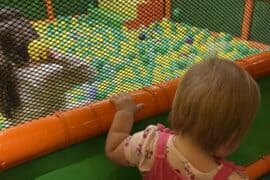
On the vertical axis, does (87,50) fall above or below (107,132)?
above

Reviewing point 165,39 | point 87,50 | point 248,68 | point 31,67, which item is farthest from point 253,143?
point 31,67

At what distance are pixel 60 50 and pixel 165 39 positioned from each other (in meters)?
0.26

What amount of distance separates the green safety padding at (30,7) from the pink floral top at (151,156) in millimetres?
276

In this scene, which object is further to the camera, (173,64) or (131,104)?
(173,64)

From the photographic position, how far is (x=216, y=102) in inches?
25.2

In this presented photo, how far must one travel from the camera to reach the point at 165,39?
95cm

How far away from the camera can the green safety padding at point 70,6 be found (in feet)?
2.57

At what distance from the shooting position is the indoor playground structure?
0.72 meters

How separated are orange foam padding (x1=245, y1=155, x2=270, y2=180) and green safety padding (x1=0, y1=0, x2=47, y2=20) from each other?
0.63 m

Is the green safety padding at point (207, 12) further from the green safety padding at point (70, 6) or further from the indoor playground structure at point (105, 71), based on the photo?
the green safety padding at point (70, 6)

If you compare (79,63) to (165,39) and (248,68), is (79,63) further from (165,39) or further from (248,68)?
(248,68)

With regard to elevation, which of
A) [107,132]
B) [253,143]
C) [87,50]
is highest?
[87,50]

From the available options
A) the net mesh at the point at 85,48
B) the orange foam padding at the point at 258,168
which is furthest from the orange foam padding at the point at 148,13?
the orange foam padding at the point at 258,168

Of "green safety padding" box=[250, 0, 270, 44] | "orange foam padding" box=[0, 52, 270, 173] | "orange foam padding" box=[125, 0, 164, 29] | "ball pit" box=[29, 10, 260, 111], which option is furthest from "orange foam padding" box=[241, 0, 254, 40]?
"orange foam padding" box=[0, 52, 270, 173]
